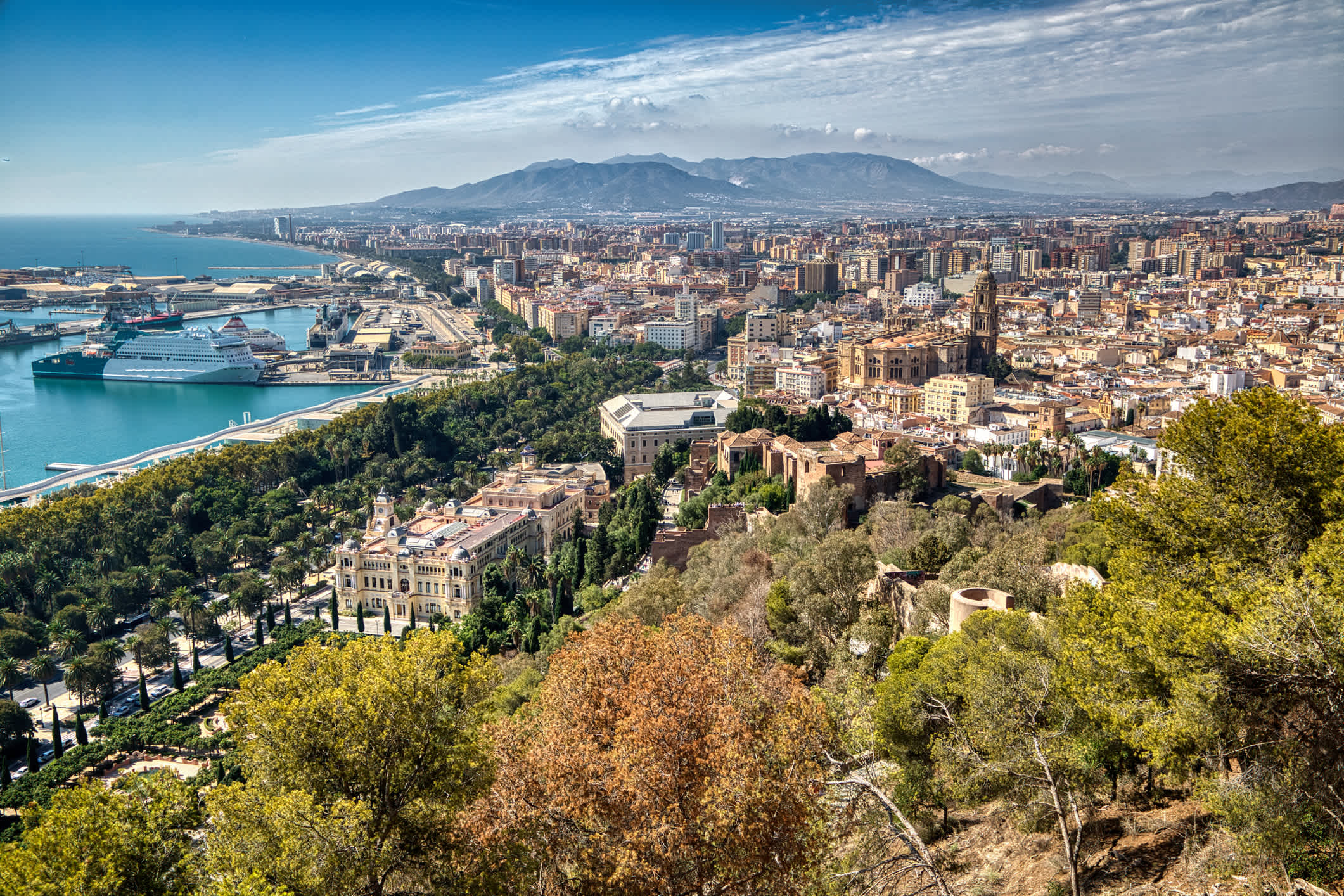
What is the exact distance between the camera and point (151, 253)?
9356cm

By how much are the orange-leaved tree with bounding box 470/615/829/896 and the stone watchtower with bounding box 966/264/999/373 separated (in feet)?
77.1

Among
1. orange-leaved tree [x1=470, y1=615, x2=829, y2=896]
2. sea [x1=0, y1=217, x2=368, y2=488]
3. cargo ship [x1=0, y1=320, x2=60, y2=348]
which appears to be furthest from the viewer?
cargo ship [x1=0, y1=320, x2=60, y2=348]

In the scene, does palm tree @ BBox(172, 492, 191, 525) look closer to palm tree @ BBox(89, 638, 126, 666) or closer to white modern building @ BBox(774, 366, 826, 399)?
palm tree @ BBox(89, 638, 126, 666)

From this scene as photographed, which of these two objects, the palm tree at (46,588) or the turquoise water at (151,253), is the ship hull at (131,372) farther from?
the turquoise water at (151,253)

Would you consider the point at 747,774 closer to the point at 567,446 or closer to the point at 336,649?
the point at 336,649

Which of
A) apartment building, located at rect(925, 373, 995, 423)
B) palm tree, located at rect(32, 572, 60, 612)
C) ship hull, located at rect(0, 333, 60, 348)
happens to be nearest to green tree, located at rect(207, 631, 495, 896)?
palm tree, located at rect(32, 572, 60, 612)

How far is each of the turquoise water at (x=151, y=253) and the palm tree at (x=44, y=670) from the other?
219 feet

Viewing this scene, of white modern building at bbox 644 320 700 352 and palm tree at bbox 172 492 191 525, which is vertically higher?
white modern building at bbox 644 320 700 352

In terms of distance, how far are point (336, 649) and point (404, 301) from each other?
5590 cm

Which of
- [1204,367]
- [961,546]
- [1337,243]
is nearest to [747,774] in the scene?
[961,546]

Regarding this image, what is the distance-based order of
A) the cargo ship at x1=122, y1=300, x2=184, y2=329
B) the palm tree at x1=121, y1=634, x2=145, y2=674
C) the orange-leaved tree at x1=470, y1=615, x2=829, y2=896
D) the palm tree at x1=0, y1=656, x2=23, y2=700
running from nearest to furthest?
1. the orange-leaved tree at x1=470, y1=615, x2=829, y2=896
2. the palm tree at x1=0, y1=656, x2=23, y2=700
3. the palm tree at x1=121, y1=634, x2=145, y2=674
4. the cargo ship at x1=122, y1=300, x2=184, y2=329

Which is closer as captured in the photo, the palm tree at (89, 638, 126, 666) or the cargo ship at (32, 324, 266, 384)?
the palm tree at (89, 638, 126, 666)

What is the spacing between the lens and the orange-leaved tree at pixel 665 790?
3.66m

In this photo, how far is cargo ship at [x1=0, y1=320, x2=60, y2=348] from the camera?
139 ft
